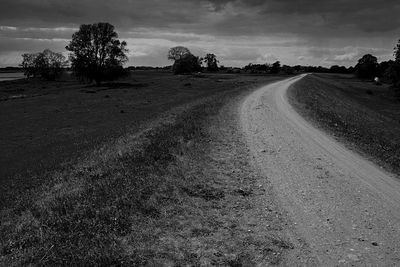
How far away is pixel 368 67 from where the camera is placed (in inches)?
5753

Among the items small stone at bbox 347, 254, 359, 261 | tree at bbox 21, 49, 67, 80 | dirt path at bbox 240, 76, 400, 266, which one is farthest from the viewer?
tree at bbox 21, 49, 67, 80

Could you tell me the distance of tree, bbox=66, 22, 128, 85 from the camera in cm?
8719

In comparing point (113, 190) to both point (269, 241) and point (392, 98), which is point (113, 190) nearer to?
point (269, 241)

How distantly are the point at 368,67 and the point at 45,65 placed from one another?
11682 centimetres

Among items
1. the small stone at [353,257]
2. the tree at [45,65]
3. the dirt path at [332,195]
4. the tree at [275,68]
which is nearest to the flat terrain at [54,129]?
the dirt path at [332,195]

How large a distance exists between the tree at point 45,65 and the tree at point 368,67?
108596 mm

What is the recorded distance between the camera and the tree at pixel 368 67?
480 feet

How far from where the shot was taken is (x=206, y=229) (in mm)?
9469

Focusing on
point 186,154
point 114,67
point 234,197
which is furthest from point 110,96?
point 234,197

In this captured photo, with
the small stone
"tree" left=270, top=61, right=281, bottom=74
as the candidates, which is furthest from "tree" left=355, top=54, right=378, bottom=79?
the small stone

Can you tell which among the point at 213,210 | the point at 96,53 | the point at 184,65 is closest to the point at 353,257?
the point at 213,210

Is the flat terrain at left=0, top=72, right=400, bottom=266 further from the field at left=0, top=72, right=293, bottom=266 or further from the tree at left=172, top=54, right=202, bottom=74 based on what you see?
the tree at left=172, top=54, right=202, bottom=74

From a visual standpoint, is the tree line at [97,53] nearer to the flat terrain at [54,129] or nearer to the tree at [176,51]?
the flat terrain at [54,129]

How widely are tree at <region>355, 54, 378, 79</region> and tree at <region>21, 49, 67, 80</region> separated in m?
109
